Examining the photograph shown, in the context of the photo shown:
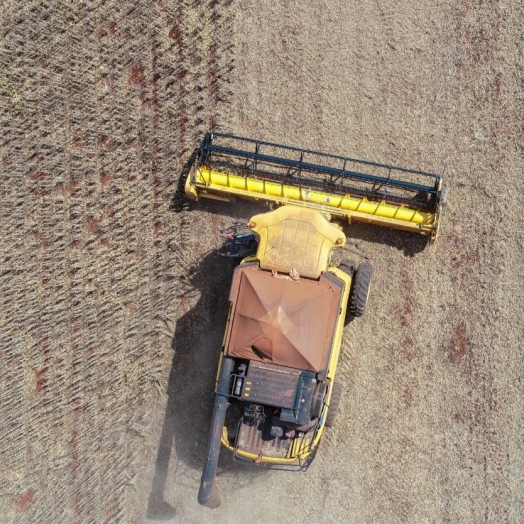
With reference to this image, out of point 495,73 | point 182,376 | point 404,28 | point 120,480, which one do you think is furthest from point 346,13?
point 120,480

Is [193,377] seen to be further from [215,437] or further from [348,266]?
[348,266]

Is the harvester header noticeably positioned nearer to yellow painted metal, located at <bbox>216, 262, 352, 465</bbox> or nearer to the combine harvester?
the combine harvester

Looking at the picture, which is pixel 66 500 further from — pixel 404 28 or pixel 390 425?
pixel 404 28

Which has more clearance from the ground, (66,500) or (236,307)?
(236,307)

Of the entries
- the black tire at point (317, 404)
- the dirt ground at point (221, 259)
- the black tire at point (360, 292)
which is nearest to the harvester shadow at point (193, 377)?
the dirt ground at point (221, 259)

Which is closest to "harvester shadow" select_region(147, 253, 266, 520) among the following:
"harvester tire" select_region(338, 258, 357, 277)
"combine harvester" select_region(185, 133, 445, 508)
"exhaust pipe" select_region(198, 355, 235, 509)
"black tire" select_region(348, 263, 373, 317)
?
"combine harvester" select_region(185, 133, 445, 508)

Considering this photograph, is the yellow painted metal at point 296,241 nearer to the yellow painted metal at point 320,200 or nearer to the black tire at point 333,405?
the yellow painted metal at point 320,200
